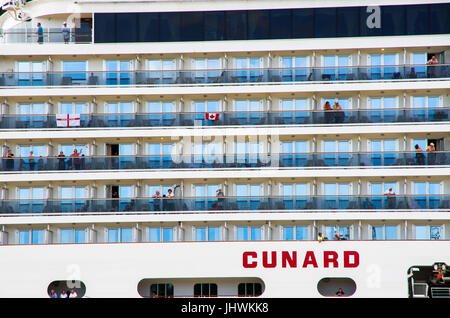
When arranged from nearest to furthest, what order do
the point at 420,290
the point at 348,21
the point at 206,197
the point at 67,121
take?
the point at 420,290
the point at 206,197
the point at 67,121
the point at 348,21

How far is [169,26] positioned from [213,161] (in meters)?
5.59

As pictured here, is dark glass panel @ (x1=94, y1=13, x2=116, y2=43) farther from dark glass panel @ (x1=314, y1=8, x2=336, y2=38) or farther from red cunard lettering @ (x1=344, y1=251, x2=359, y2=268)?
red cunard lettering @ (x1=344, y1=251, x2=359, y2=268)

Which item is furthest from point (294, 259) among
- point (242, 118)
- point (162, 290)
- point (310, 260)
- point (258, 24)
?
point (258, 24)

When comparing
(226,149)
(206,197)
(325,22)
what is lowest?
(206,197)

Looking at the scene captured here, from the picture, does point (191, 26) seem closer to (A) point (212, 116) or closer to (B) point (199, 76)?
(B) point (199, 76)

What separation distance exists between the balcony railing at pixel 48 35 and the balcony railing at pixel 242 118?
3.13 m

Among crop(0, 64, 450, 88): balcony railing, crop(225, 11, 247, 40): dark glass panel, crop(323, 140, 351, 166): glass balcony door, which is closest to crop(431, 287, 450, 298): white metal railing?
crop(323, 140, 351, 166): glass balcony door

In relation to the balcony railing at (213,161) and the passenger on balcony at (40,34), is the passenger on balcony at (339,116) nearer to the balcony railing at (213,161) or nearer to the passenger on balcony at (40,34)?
the balcony railing at (213,161)

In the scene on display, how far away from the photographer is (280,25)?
3145 cm

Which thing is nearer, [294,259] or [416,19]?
[294,259]

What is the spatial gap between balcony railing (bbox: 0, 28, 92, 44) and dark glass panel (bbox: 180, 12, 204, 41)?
3.73 meters

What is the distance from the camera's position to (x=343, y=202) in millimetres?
30031

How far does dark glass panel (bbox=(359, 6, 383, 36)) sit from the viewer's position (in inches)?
1225
